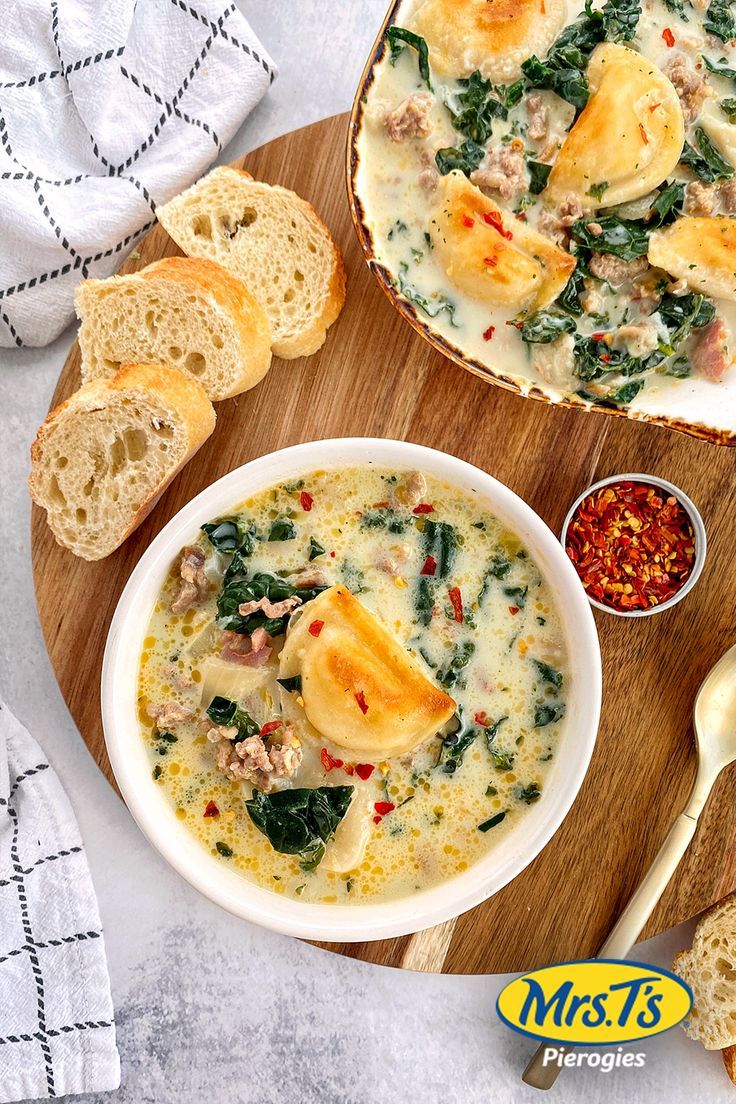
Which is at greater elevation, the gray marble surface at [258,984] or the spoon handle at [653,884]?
the spoon handle at [653,884]

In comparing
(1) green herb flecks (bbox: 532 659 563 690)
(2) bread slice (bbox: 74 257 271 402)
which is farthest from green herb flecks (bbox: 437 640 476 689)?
(2) bread slice (bbox: 74 257 271 402)

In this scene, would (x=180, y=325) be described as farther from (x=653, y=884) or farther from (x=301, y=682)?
(x=653, y=884)

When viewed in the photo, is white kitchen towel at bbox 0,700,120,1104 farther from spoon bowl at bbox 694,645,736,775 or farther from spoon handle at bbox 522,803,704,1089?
spoon bowl at bbox 694,645,736,775

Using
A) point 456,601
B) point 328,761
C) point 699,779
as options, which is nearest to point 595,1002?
point 699,779

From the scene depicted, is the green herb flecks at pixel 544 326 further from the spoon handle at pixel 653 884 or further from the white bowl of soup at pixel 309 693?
the spoon handle at pixel 653 884

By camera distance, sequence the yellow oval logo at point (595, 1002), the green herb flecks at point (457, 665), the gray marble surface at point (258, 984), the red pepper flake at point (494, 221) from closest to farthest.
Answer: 1. the red pepper flake at point (494, 221)
2. the green herb flecks at point (457, 665)
3. the yellow oval logo at point (595, 1002)
4. the gray marble surface at point (258, 984)

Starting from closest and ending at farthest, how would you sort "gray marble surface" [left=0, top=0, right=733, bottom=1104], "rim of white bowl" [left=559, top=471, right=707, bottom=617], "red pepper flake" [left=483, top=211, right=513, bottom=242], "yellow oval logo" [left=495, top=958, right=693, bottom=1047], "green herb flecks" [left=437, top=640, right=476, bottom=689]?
"red pepper flake" [left=483, top=211, right=513, bottom=242] < "green herb flecks" [left=437, top=640, right=476, bottom=689] < "rim of white bowl" [left=559, top=471, right=707, bottom=617] < "yellow oval logo" [left=495, top=958, right=693, bottom=1047] < "gray marble surface" [left=0, top=0, right=733, bottom=1104]

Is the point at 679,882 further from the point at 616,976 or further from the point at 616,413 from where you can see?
the point at 616,413

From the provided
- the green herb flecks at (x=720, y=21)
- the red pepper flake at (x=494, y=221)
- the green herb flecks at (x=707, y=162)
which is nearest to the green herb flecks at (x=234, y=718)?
the red pepper flake at (x=494, y=221)
